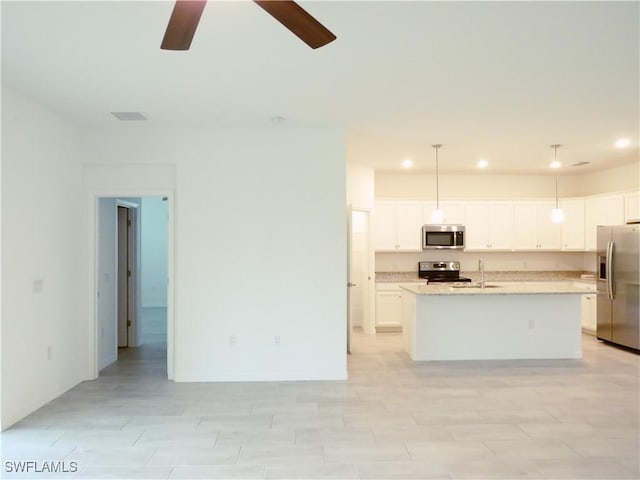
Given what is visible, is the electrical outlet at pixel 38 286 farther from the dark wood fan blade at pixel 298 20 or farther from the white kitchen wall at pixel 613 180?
the white kitchen wall at pixel 613 180

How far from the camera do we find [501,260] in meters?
8.20

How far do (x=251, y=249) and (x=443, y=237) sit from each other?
400 centimetres

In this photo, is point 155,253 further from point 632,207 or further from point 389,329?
point 632,207

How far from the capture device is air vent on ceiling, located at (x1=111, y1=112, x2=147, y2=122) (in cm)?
438

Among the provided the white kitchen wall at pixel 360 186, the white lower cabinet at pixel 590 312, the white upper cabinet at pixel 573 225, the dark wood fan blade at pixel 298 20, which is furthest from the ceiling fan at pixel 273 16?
the white upper cabinet at pixel 573 225

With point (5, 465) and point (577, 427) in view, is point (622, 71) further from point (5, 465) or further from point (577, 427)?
point (5, 465)

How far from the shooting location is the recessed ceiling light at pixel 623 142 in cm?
558

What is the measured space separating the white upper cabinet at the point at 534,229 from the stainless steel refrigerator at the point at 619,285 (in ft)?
3.52

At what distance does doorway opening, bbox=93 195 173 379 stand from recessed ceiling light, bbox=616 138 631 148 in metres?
5.48

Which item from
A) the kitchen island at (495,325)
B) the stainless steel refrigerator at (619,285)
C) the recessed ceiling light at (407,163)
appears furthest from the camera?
the recessed ceiling light at (407,163)

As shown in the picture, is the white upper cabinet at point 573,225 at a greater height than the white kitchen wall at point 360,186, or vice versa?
the white kitchen wall at point 360,186

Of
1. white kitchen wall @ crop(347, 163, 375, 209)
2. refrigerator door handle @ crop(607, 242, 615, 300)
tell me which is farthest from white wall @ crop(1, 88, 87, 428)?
refrigerator door handle @ crop(607, 242, 615, 300)

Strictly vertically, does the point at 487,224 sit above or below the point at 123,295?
above

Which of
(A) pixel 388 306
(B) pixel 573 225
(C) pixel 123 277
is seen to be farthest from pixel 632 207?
(C) pixel 123 277
